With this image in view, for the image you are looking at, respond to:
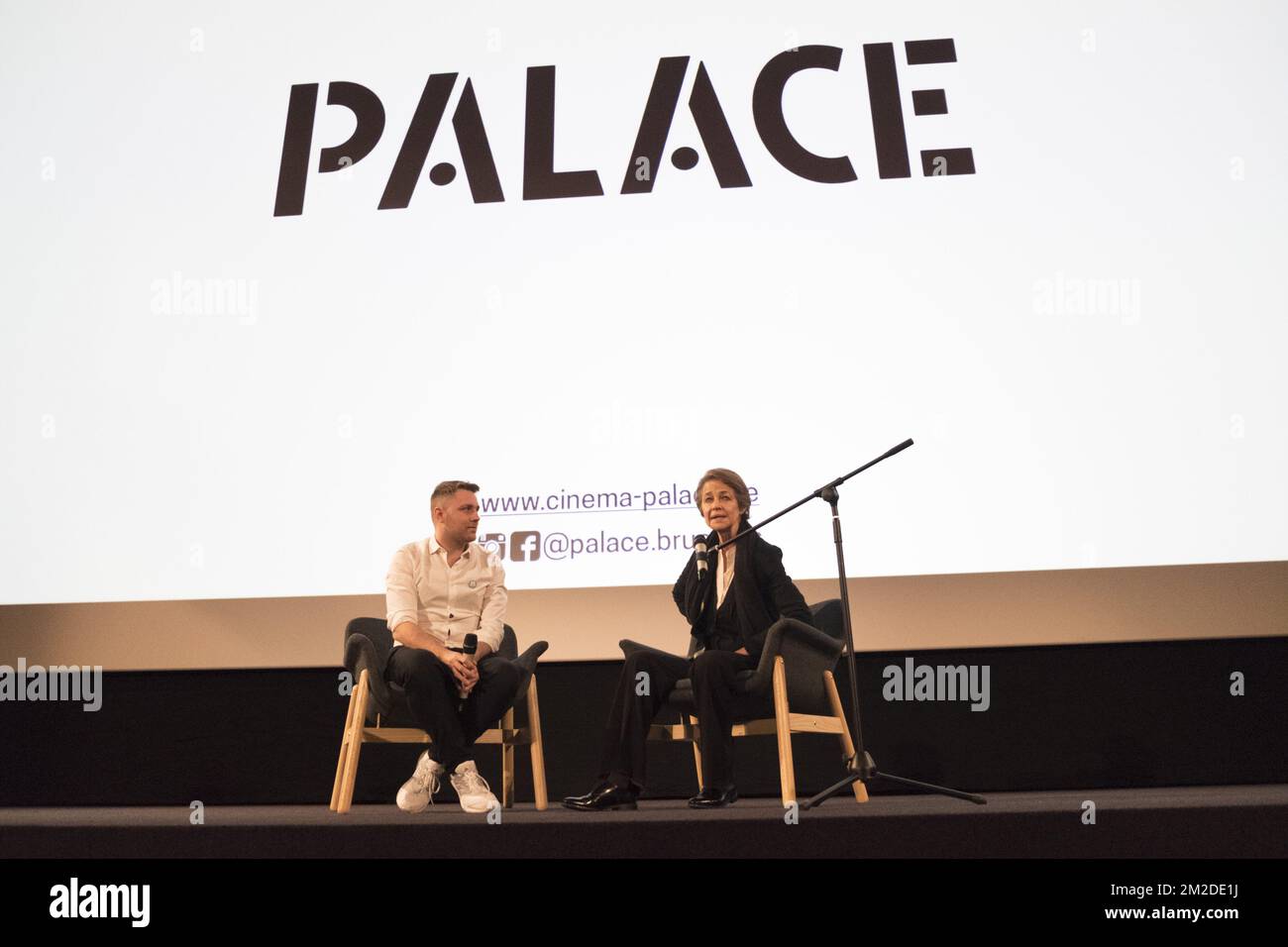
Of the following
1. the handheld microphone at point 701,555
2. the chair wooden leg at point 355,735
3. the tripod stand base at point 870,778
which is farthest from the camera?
the chair wooden leg at point 355,735

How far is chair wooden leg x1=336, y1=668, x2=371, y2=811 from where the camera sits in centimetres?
332

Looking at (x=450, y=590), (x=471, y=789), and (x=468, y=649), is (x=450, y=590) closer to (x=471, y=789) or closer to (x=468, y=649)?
(x=468, y=649)

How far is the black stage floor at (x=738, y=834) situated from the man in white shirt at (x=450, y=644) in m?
0.31

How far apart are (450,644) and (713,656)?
0.79 metres

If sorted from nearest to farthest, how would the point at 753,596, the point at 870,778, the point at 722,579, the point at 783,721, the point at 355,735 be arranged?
the point at 870,778 < the point at 783,721 < the point at 355,735 < the point at 753,596 < the point at 722,579

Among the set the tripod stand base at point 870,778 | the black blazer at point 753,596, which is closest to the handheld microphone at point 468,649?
the black blazer at point 753,596

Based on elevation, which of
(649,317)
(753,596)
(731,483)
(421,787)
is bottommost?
(421,787)

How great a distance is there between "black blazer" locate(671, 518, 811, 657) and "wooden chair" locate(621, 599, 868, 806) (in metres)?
0.10

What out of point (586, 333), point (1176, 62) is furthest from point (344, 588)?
point (1176, 62)

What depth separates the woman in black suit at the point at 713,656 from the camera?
320 centimetres

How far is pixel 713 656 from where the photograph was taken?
3252mm

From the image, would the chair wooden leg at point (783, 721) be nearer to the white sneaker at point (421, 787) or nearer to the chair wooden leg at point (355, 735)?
the white sneaker at point (421, 787)

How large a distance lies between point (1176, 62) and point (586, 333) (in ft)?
7.05

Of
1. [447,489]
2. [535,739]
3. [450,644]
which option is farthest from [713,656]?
[447,489]
